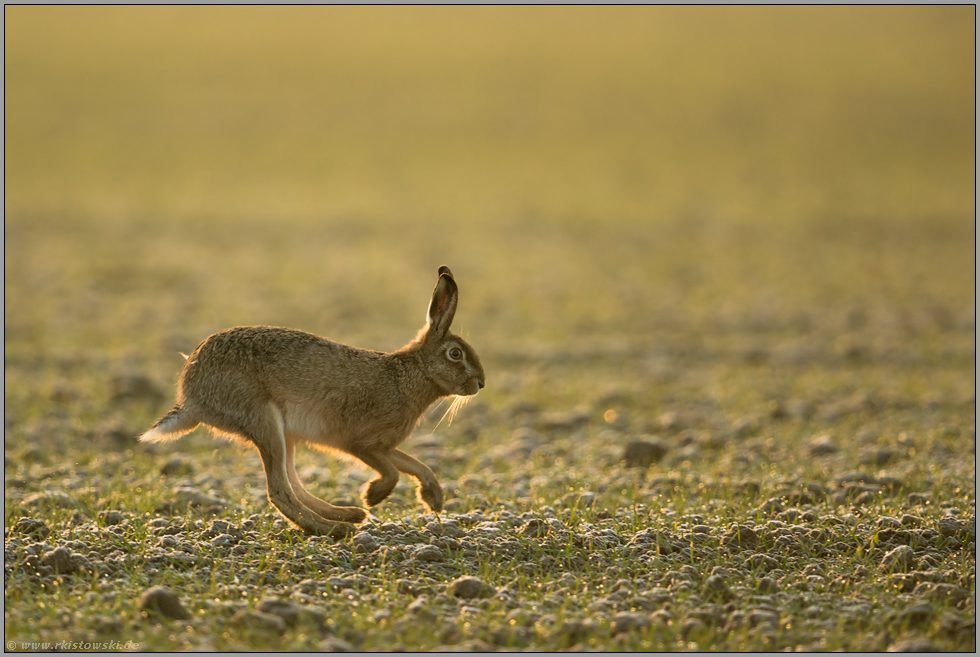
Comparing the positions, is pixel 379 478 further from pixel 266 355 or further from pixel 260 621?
pixel 260 621

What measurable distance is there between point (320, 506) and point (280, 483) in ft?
1.68

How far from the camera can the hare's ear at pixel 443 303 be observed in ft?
21.7

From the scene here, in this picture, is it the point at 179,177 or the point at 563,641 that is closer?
the point at 563,641

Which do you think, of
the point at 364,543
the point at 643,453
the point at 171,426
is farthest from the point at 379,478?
the point at 643,453

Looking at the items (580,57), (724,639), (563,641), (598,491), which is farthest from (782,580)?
(580,57)

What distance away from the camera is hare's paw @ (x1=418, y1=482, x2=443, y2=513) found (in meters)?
6.56

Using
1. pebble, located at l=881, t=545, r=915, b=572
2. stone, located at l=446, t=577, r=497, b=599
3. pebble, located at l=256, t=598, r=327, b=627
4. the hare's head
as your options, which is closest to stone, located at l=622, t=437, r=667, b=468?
the hare's head

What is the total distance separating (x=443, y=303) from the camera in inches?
264

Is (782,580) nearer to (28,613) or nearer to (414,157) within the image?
(28,613)

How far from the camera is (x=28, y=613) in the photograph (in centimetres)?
497

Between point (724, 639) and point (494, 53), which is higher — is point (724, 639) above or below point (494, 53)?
below

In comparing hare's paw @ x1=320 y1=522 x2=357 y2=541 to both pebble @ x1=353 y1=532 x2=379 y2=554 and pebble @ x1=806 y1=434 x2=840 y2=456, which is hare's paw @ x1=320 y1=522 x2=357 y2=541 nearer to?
pebble @ x1=353 y1=532 x2=379 y2=554

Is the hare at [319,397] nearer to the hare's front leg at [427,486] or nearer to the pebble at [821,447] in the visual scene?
the hare's front leg at [427,486]

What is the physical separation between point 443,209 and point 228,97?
855 inches
